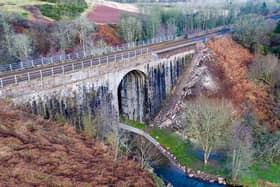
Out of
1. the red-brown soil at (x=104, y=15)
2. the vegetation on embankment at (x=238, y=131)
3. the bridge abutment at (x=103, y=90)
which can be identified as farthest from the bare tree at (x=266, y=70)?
the red-brown soil at (x=104, y=15)

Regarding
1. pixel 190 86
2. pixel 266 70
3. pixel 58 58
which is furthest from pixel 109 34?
pixel 266 70

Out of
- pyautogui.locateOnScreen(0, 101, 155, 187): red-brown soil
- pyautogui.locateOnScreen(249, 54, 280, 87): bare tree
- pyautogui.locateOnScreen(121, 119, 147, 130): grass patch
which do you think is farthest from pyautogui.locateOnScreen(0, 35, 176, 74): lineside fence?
pyautogui.locateOnScreen(249, 54, 280, 87): bare tree

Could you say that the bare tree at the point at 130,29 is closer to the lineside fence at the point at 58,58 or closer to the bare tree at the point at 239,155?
the lineside fence at the point at 58,58

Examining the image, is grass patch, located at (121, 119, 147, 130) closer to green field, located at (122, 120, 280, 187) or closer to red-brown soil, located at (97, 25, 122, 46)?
green field, located at (122, 120, 280, 187)

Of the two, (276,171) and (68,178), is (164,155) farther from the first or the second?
(68,178)

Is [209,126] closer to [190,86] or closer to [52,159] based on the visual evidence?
[190,86]
